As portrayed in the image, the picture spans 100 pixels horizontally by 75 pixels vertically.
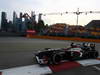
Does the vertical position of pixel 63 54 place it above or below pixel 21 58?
above

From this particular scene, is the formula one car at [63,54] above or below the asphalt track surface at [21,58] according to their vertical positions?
above

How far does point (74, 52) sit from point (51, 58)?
3.75 feet

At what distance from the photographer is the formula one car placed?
450 centimetres

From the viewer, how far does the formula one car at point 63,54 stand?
4.50m

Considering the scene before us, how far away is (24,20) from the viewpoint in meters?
36.2

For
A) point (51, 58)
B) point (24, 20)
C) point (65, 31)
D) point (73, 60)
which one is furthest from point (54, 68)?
point (24, 20)

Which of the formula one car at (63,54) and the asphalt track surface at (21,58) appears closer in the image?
the asphalt track surface at (21,58)

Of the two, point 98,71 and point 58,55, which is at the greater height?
point 58,55

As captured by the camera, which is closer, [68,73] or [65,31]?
[68,73]

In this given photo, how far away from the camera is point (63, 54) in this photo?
4961mm

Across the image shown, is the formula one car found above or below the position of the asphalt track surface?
above

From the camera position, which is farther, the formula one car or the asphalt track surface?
the formula one car

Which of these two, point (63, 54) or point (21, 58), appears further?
point (21, 58)

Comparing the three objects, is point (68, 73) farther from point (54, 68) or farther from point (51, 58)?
point (51, 58)
